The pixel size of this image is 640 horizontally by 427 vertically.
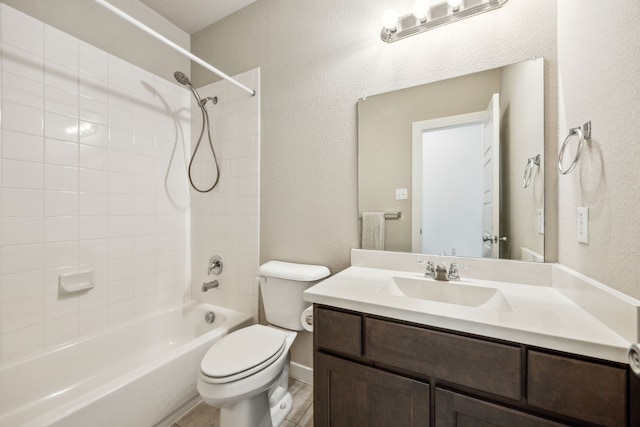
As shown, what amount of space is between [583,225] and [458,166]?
508 mm

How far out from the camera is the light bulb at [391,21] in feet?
4.23

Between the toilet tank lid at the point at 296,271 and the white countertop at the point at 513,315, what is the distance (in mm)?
274

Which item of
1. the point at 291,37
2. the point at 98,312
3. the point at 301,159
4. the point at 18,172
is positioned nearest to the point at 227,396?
the point at 98,312

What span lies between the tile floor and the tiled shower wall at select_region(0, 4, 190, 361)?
0.78 metres

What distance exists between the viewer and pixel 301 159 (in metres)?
1.67

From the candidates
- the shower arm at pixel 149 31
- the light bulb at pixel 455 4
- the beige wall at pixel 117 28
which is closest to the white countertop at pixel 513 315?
the light bulb at pixel 455 4

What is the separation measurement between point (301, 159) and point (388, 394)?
50.5 inches

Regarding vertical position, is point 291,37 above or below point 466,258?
above

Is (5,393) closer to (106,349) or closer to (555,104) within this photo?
(106,349)

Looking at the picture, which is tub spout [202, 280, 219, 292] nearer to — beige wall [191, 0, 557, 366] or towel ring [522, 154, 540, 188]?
beige wall [191, 0, 557, 366]

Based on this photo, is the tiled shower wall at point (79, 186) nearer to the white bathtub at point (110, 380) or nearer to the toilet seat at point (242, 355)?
the white bathtub at point (110, 380)

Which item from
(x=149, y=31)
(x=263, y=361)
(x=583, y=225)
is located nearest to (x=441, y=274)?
(x=583, y=225)

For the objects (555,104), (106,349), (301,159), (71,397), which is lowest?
(71,397)

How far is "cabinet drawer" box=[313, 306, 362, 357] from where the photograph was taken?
0.94 metres
